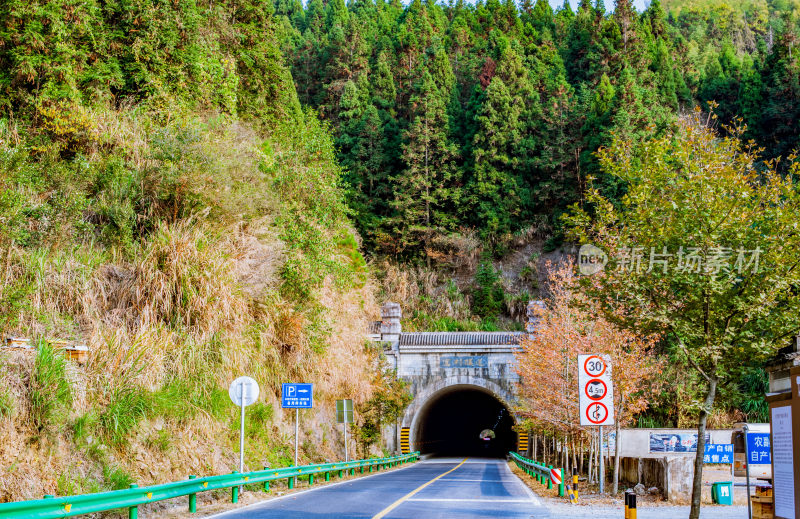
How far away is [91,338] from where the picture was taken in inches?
471

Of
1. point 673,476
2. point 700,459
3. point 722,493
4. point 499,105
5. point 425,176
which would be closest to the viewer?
point 700,459

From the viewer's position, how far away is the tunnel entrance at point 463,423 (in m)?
36.9

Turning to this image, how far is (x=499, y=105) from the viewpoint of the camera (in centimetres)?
4388

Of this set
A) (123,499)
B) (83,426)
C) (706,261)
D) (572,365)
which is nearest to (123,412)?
(83,426)

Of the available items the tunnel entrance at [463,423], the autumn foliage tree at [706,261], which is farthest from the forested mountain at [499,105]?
the autumn foliage tree at [706,261]

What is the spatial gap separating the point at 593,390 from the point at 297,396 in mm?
7502

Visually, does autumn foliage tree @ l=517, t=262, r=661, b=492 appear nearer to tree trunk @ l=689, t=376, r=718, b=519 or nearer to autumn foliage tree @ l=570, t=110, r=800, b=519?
autumn foliage tree @ l=570, t=110, r=800, b=519

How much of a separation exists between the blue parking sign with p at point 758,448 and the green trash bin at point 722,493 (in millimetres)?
4595

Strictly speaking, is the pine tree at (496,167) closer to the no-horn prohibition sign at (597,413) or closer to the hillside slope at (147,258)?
the hillside slope at (147,258)

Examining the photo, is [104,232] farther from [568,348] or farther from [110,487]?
[568,348]

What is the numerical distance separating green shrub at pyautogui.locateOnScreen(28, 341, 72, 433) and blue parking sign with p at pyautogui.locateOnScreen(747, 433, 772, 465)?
10295mm

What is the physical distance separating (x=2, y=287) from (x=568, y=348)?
44.7 feet

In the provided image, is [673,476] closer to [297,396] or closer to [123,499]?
[297,396]

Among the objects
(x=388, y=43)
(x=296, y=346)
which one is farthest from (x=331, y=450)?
(x=388, y=43)
